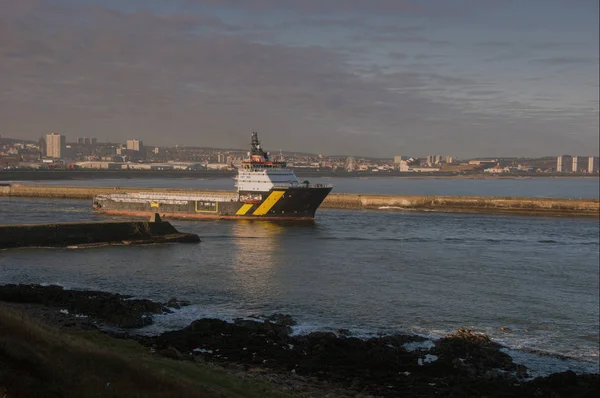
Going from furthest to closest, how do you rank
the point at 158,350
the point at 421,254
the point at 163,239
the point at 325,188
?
1. the point at 325,188
2. the point at 163,239
3. the point at 421,254
4. the point at 158,350

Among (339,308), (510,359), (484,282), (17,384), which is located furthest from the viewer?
(484,282)

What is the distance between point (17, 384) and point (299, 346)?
28.9 feet

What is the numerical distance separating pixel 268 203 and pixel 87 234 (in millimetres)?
18839

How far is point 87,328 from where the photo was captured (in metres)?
17.2

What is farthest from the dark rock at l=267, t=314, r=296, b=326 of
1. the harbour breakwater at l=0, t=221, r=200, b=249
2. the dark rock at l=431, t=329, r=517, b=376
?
the harbour breakwater at l=0, t=221, r=200, b=249

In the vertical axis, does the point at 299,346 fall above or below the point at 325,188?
below

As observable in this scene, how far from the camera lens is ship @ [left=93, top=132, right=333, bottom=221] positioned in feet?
170

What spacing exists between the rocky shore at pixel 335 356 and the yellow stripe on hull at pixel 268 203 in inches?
1245

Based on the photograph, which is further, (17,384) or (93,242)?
(93,242)

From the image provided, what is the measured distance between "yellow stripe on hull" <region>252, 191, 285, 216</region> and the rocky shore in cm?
3163

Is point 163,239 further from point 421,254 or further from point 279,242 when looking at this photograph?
point 421,254

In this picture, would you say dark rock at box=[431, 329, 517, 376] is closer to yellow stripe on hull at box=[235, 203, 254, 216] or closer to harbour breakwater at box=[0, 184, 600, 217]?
yellow stripe on hull at box=[235, 203, 254, 216]

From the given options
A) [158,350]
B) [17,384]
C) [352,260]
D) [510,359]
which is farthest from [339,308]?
[17,384]

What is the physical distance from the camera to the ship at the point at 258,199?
51.8m
